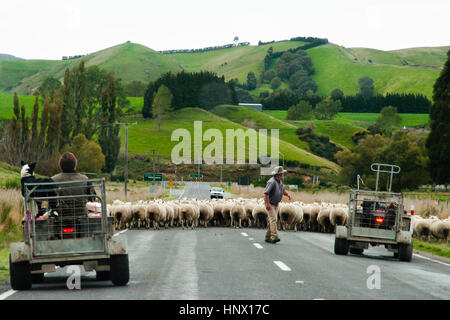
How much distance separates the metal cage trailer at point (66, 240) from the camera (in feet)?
30.6

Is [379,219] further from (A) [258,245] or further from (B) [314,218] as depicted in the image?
(B) [314,218]

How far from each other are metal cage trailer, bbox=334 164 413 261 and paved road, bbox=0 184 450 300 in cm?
39

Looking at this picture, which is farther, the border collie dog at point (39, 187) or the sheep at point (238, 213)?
the sheep at point (238, 213)

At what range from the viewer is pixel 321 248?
1709 cm

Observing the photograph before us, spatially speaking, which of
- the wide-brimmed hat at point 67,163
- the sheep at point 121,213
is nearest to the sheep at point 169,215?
the sheep at point 121,213

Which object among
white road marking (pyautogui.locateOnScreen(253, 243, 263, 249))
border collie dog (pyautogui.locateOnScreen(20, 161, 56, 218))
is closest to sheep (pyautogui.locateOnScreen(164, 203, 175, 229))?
white road marking (pyautogui.locateOnScreen(253, 243, 263, 249))

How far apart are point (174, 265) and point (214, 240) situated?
6478mm

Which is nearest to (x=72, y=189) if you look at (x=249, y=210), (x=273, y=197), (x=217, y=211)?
(x=273, y=197)

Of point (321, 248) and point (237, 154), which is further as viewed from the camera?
point (237, 154)

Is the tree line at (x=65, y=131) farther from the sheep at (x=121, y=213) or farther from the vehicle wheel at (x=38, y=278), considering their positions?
the vehicle wheel at (x=38, y=278)

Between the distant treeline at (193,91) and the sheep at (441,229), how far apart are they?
464 feet

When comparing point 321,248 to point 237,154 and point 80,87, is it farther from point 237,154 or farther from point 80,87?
point 237,154

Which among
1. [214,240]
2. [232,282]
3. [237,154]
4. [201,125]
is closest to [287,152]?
[237,154]

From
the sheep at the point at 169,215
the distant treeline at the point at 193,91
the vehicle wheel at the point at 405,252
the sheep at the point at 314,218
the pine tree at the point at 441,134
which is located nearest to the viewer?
the vehicle wheel at the point at 405,252
